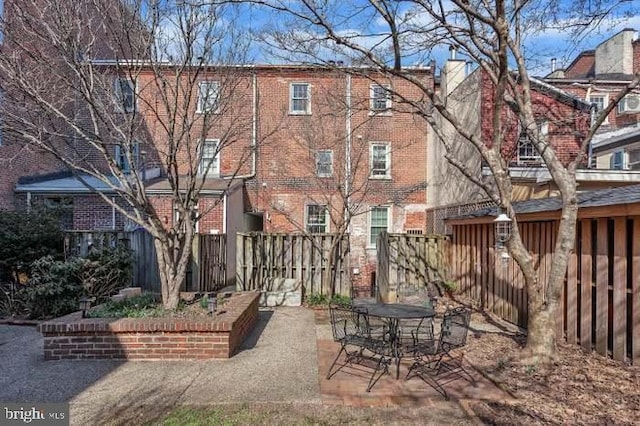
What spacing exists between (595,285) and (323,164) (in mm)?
10263

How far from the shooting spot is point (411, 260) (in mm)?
11430

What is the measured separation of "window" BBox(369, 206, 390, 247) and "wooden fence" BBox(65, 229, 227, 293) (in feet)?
22.9

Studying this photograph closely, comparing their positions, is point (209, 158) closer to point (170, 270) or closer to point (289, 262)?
point (289, 262)

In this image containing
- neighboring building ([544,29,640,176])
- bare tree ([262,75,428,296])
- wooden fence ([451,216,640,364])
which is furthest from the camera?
bare tree ([262,75,428,296])

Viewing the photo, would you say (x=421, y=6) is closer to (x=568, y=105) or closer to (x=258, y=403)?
(x=258, y=403)

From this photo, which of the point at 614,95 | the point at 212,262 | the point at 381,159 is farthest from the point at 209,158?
the point at 614,95

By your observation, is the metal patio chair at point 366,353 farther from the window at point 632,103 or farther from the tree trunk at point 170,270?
the window at point 632,103

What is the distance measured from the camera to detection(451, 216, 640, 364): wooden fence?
514 cm

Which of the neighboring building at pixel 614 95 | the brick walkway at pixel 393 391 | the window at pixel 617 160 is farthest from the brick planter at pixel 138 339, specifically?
the window at pixel 617 160

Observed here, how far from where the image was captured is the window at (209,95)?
7355 mm

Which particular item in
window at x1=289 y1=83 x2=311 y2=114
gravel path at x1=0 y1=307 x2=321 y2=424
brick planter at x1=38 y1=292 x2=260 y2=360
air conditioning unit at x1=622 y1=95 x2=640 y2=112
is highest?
window at x1=289 y1=83 x2=311 y2=114

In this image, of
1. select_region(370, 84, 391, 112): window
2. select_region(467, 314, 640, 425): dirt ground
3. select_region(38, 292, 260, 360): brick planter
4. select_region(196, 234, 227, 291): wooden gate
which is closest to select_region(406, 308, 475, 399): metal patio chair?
select_region(467, 314, 640, 425): dirt ground

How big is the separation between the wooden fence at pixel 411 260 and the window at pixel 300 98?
7.12 m

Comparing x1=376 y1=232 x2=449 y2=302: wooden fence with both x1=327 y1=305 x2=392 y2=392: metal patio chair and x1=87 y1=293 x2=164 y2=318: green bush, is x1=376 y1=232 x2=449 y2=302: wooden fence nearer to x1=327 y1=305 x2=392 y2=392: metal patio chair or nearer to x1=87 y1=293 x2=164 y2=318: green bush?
x1=327 y1=305 x2=392 y2=392: metal patio chair
